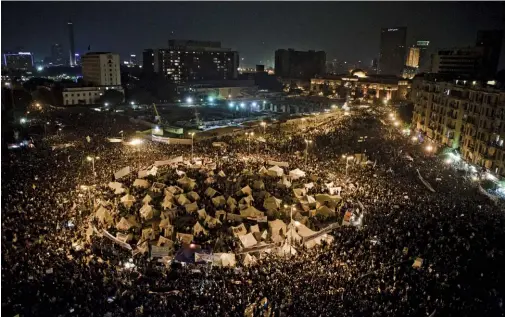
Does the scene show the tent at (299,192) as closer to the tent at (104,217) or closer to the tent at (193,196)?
the tent at (193,196)

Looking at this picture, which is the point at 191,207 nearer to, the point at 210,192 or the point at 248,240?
the point at 210,192

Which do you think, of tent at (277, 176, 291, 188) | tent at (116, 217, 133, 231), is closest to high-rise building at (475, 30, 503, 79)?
tent at (277, 176, 291, 188)

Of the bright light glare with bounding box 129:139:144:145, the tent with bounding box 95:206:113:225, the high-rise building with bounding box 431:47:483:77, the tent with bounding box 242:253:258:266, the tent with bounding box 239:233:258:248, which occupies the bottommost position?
the tent with bounding box 242:253:258:266

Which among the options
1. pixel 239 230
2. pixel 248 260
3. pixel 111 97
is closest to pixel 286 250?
pixel 248 260

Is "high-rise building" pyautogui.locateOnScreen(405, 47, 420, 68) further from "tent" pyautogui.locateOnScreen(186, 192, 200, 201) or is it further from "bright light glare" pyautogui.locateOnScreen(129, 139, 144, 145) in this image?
"tent" pyautogui.locateOnScreen(186, 192, 200, 201)

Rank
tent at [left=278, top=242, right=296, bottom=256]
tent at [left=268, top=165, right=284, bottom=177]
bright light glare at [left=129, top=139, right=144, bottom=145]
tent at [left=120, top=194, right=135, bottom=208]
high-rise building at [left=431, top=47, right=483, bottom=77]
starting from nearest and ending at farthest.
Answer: tent at [left=278, top=242, right=296, bottom=256] < tent at [left=120, top=194, right=135, bottom=208] < tent at [left=268, top=165, right=284, bottom=177] < bright light glare at [left=129, top=139, right=144, bottom=145] < high-rise building at [left=431, top=47, right=483, bottom=77]
